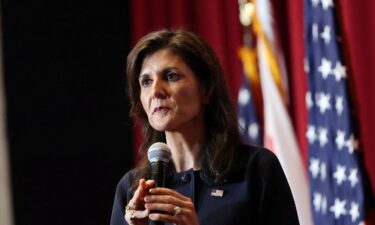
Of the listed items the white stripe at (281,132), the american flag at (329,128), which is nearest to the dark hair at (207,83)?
the american flag at (329,128)

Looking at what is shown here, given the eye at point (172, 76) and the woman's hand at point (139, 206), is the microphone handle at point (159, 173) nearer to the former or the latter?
the woman's hand at point (139, 206)

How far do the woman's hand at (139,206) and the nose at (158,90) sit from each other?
32 cm

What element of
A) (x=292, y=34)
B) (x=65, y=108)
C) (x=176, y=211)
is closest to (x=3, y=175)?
(x=65, y=108)

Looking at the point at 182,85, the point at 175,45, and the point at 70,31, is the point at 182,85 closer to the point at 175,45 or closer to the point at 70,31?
the point at 175,45

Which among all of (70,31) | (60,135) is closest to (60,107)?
(60,135)

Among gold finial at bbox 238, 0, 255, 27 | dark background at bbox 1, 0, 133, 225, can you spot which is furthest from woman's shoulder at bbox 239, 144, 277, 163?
dark background at bbox 1, 0, 133, 225

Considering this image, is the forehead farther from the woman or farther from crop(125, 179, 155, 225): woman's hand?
crop(125, 179, 155, 225): woman's hand

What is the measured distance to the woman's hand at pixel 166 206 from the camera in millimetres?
1637

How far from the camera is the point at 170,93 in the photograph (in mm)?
1978

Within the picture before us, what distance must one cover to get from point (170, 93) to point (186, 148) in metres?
0.19

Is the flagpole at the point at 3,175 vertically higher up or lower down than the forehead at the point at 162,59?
lower down

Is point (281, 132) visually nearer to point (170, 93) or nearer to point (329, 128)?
point (329, 128)

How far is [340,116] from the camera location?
3.01m

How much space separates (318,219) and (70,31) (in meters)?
1.77
